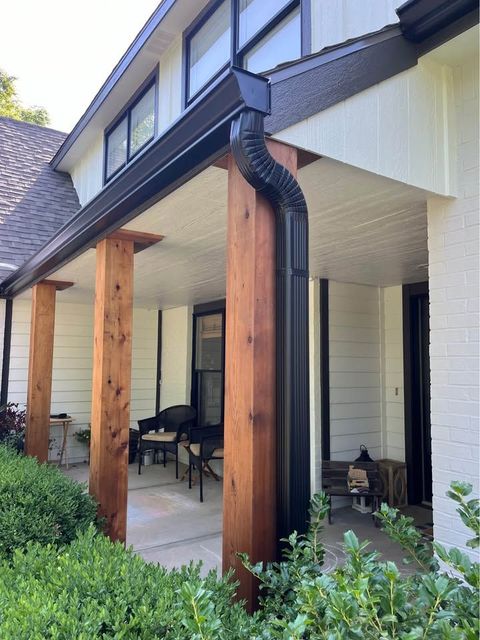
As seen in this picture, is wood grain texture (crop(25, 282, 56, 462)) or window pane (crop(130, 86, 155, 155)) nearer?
wood grain texture (crop(25, 282, 56, 462))

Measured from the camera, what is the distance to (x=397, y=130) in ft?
7.19

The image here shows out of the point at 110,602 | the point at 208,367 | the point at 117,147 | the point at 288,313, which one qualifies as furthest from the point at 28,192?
the point at 110,602

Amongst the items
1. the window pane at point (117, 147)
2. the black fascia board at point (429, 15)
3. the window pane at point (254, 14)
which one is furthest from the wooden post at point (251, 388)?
the window pane at point (117, 147)

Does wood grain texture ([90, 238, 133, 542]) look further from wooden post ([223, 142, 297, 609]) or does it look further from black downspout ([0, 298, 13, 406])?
black downspout ([0, 298, 13, 406])

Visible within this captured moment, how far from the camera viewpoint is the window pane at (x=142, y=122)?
19.3 feet

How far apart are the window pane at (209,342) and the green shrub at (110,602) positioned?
4830mm

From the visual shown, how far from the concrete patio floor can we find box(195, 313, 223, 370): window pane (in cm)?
168

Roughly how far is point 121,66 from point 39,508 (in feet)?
17.2

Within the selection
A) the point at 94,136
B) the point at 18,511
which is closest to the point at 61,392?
the point at 94,136

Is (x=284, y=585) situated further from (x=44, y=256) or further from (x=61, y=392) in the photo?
(x=61, y=392)

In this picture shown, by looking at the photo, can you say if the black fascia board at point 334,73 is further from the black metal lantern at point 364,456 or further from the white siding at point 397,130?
the black metal lantern at point 364,456

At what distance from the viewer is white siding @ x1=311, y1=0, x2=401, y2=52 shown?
8.49 ft

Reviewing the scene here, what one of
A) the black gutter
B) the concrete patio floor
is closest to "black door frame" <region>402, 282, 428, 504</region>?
the concrete patio floor

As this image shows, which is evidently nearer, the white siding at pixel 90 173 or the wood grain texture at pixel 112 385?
the wood grain texture at pixel 112 385
